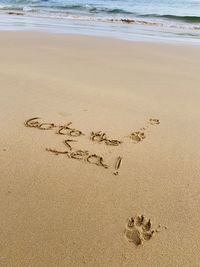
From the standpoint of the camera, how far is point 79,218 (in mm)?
2053

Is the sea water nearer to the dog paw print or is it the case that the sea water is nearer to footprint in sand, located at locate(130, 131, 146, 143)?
the dog paw print

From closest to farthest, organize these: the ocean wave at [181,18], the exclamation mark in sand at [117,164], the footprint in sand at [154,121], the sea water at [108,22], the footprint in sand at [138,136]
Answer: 1. the exclamation mark in sand at [117,164]
2. the footprint in sand at [138,136]
3. the footprint in sand at [154,121]
4. the sea water at [108,22]
5. the ocean wave at [181,18]

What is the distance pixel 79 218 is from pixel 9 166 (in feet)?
2.42

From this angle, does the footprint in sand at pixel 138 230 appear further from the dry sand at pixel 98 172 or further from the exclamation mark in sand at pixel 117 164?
the exclamation mark in sand at pixel 117 164

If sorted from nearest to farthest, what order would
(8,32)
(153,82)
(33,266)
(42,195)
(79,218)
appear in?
(33,266)
(79,218)
(42,195)
(153,82)
(8,32)

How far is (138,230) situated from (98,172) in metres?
0.63

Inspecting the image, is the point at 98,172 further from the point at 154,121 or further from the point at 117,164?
the point at 154,121

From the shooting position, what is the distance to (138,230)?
1980mm

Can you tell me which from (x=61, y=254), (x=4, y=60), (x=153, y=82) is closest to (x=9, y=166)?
(x=61, y=254)

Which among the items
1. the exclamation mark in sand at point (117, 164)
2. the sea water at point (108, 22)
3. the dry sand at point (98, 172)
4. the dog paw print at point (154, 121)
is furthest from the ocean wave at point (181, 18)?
the exclamation mark in sand at point (117, 164)

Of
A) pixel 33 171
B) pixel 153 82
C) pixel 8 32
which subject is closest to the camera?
pixel 33 171

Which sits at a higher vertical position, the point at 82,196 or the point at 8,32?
the point at 82,196

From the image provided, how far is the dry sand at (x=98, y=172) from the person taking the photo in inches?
72.9

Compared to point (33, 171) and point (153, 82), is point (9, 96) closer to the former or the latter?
point (33, 171)
